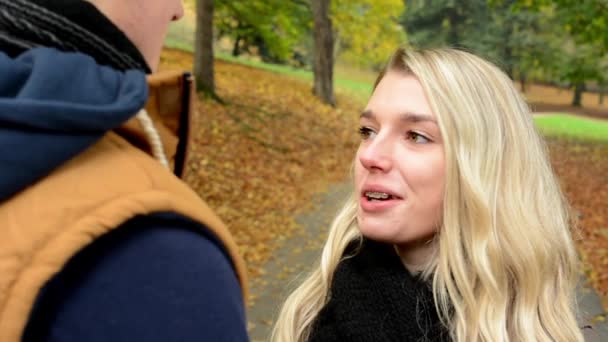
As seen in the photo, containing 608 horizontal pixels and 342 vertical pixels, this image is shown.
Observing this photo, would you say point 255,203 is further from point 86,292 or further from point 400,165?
point 86,292

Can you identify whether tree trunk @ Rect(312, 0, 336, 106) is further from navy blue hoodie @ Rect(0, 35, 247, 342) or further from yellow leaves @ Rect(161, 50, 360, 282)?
navy blue hoodie @ Rect(0, 35, 247, 342)

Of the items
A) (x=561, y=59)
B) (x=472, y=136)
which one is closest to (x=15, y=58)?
(x=472, y=136)

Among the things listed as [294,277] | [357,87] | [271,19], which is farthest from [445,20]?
[294,277]

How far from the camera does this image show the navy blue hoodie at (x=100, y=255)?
2.77 feet

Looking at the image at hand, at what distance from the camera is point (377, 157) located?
6.49 feet

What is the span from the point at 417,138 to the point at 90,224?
1.35 m

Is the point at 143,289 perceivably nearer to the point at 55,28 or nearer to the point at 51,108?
the point at 51,108

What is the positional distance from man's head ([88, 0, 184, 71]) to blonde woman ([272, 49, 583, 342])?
2.84 feet

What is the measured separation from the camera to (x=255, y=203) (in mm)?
10180

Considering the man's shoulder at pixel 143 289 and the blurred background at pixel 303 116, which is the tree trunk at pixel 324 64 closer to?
the blurred background at pixel 303 116

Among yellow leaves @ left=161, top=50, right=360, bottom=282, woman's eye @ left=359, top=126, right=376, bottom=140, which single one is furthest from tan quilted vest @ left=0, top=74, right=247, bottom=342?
yellow leaves @ left=161, top=50, right=360, bottom=282

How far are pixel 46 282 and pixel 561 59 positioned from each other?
1453 inches

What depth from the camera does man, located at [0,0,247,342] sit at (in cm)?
84

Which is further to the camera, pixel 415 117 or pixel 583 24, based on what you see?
pixel 583 24
